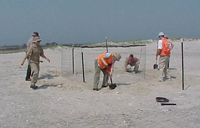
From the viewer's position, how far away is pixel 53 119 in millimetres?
5273

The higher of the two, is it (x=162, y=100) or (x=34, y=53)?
(x=34, y=53)

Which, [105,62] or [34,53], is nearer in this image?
[105,62]

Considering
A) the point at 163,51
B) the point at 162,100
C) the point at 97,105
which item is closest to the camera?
the point at 97,105

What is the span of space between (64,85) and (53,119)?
303 cm

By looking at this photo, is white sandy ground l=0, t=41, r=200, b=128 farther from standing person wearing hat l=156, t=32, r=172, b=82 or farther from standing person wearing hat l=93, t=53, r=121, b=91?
standing person wearing hat l=156, t=32, r=172, b=82

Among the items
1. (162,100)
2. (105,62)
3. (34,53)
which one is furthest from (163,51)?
(34,53)

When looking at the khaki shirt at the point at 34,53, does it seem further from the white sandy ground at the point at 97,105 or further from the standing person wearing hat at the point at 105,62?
the standing person wearing hat at the point at 105,62

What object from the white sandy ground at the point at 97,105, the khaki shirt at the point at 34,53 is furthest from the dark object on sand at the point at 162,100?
the khaki shirt at the point at 34,53

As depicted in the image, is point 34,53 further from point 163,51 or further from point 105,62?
point 163,51

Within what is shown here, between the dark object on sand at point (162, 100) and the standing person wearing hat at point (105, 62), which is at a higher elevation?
the standing person wearing hat at point (105, 62)

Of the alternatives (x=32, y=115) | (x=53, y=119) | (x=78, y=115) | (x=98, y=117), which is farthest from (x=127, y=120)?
(x=32, y=115)

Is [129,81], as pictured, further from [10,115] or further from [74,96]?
[10,115]

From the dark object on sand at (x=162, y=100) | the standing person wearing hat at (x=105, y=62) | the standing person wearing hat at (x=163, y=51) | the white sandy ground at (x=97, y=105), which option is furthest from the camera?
the standing person wearing hat at (x=163, y=51)

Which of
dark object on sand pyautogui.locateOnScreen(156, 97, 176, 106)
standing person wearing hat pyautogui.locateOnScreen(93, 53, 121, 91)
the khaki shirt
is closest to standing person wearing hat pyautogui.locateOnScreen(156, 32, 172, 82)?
standing person wearing hat pyautogui.locateOnScreen(93, 53, 121, 91)
